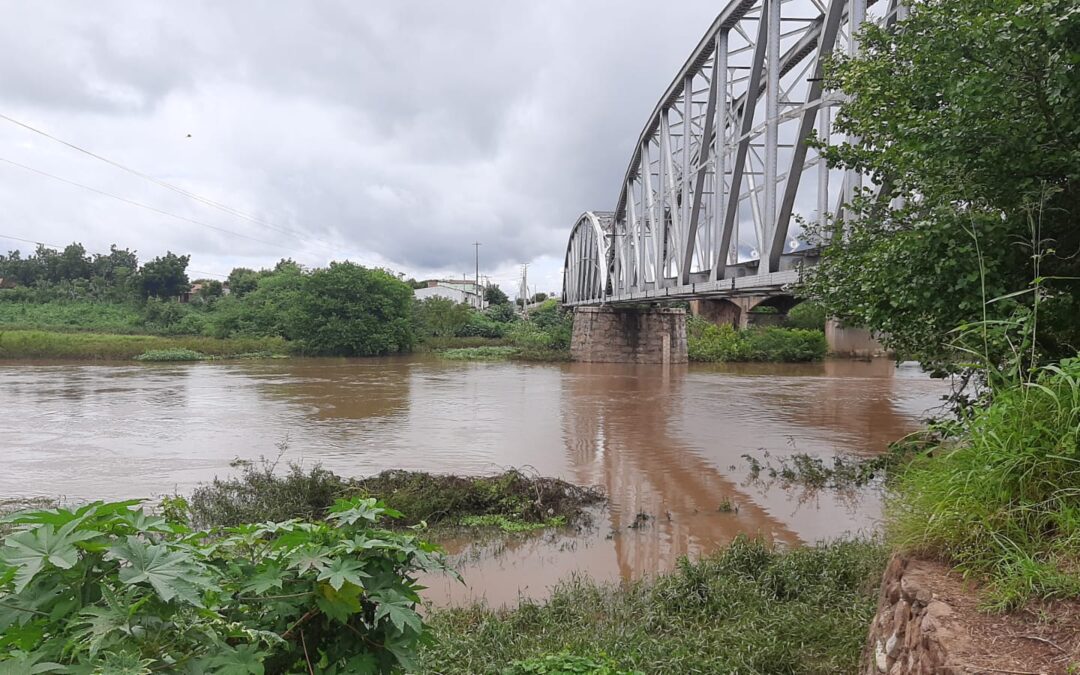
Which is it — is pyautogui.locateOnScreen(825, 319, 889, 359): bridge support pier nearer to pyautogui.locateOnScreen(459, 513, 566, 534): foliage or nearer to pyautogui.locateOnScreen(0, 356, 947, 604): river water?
pyautogui.locateOnScreen(0, 356, 947, 604): river water

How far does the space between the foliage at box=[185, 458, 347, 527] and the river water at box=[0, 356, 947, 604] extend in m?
1.94

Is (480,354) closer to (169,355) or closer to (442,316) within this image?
(442,316)

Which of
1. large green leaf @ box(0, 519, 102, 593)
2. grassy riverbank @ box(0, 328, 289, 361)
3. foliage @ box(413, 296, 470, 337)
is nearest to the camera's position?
large green leaf @ box(0, 519, 102, 593)

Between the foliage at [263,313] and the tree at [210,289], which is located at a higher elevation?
the tree at [210,289]

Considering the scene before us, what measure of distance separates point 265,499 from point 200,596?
7.27m

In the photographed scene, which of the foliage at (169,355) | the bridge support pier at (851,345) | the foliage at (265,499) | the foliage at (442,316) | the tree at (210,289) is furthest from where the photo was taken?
the tree at (210,289)

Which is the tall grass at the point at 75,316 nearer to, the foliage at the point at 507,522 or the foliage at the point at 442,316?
the foliage at the point at 442,316

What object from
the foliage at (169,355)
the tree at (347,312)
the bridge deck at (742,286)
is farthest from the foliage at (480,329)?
the bridge deck at (742,286)

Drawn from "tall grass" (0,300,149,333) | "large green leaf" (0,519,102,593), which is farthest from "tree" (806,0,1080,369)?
"tall grass" (0,300,149,333)

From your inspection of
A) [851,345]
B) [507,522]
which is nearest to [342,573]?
[507,522]

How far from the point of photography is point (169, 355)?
42.0 m

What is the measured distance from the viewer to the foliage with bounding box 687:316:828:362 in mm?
44188

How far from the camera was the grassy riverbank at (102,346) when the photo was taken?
40188 mm

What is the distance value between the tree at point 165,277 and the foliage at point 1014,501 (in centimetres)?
7022
